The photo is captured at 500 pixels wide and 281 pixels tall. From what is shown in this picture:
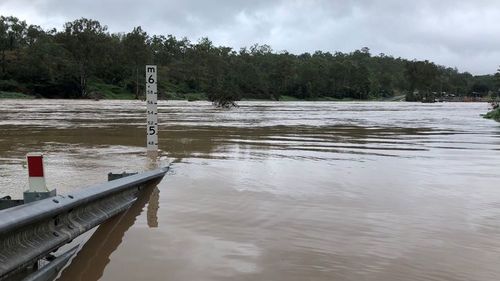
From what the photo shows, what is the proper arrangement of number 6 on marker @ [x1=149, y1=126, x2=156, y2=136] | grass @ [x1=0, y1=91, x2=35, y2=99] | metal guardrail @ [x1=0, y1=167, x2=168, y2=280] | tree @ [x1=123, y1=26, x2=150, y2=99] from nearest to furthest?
1. metal guardrail @ [x1=0, y1=167, x2=168, y2=280]
2. number 6 on marker @ [x1=149, y1=126, x2=156, y2=136]
3. grass @ [x1=0, y1=91, x2=35, y2=99]
4. tree @ [x1=123, y1=26, x2=150, y2=99]

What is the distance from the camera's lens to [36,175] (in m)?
4.62

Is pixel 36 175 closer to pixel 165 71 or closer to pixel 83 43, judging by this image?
pixel 83 43

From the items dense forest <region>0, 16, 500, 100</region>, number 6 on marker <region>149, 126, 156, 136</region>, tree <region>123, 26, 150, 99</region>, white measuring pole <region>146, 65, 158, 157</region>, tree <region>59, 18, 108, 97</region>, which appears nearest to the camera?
white measuring pole <region>146, 65, 158, 157</region>

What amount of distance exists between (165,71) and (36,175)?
125025 millimetres

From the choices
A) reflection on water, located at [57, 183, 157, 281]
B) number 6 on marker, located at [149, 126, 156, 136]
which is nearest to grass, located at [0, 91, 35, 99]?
number 6 on marker, located at [149, 126, 156, 136]

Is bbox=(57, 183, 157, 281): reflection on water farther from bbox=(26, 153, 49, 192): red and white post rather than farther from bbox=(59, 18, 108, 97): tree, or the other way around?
bbox=(59, 18, 108, 97): tree

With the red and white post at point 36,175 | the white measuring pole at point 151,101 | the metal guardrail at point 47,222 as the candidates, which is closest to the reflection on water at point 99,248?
the metal guardrail at point 47,222

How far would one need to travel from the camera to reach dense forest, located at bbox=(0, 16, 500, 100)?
9825 centimetres

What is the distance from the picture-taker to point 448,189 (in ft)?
26.5

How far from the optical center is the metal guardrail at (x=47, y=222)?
349 cm

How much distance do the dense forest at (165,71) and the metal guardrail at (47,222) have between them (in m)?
45.1

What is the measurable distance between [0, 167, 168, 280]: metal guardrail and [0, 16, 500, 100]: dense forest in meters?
45.1

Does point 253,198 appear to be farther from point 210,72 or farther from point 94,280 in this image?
point 210,72

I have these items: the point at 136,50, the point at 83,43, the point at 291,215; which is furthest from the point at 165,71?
the point at 291,215
